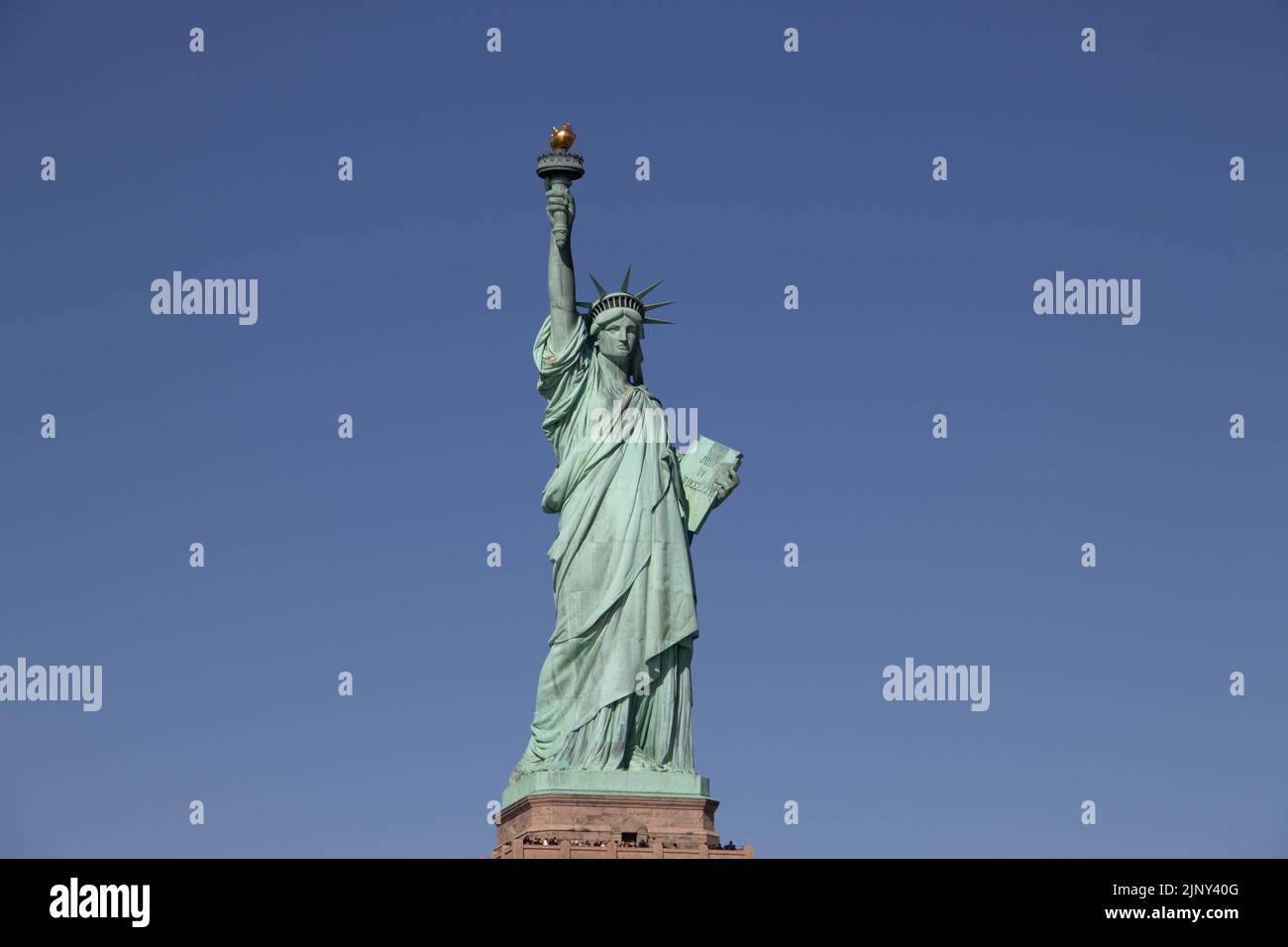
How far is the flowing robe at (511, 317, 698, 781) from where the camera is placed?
225 feet

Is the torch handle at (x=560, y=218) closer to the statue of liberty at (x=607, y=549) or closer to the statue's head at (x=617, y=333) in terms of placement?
the statue of liberty at (x=607, y=549)

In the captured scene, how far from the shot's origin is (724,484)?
7100 cm

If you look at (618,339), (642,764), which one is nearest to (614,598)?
(642,764)

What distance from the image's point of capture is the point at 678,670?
69.4 metres

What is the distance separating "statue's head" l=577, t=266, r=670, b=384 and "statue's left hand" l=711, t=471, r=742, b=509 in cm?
318

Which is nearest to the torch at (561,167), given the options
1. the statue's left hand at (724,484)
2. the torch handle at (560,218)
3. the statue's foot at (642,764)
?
the torch handle at (560,218)

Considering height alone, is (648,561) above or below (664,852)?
above

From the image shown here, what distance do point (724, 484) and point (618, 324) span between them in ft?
14.2

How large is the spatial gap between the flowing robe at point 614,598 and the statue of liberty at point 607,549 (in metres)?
0.02

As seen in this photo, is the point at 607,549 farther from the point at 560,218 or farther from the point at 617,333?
the point at 560,218

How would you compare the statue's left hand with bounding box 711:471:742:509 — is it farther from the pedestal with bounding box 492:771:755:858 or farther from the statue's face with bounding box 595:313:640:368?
the pedestal with bounding box 492:771:755:858
